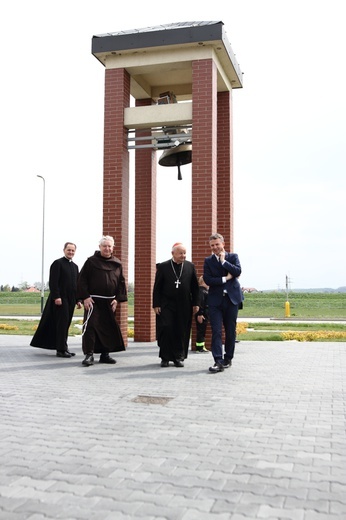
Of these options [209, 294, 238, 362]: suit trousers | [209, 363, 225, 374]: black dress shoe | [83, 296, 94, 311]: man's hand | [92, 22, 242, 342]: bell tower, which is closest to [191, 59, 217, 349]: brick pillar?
[92, 22, 242, 342]: bell tower

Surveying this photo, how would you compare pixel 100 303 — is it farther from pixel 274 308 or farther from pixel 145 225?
pixel 274 308

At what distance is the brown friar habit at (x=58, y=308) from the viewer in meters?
9.55

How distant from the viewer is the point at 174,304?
8328 millimetres

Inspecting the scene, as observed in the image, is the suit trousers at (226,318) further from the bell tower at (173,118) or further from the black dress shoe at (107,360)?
the bell tower at (173,118)

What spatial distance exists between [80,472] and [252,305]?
1585 inches

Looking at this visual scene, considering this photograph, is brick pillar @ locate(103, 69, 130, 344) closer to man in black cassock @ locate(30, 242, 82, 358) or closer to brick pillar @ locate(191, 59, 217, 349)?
man in black cassock @ locate(30, 242, 82, 358)

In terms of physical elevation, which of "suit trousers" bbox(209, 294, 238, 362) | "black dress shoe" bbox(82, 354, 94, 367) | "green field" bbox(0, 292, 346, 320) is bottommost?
"green field" bbox(0, 292, 346, 320)

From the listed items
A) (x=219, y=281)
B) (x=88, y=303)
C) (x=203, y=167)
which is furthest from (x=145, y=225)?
(x=219, y=281)

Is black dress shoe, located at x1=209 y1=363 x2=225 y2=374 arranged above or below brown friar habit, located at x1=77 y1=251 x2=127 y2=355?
below

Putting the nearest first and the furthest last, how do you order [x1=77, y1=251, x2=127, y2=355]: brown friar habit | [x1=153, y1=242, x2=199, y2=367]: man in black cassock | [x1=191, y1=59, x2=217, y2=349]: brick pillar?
1. [x1=153, y1=242, x2=199, y2=367]: man in black cassock
2. [x1=77, y1=251, x2=127, y2=355]: brown friar habit
3. [x1=191, y1=59, x2=217, y2=349]: brick pillar

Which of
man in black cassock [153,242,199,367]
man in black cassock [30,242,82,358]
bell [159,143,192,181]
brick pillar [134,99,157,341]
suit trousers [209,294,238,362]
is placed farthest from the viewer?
brick pillar [134,99,157,341]

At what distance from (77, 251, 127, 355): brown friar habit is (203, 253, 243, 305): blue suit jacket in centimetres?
166

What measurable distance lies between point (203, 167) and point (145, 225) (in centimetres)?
271

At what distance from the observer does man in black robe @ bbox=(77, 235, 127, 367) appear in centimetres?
834
